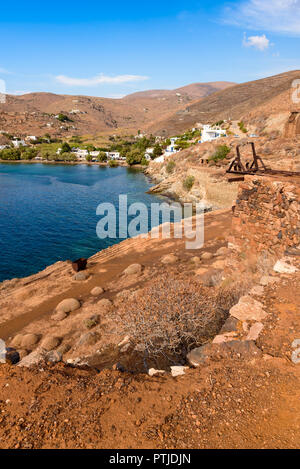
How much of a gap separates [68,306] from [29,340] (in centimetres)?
238

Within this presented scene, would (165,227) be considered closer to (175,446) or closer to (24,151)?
(175,446)

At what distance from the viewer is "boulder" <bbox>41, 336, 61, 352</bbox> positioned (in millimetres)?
9453

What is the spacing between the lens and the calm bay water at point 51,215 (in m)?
25.1

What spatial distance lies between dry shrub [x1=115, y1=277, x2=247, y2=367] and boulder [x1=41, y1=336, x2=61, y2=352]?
3.76 meters

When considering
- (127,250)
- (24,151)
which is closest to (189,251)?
(127,250)

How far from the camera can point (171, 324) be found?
650 cm

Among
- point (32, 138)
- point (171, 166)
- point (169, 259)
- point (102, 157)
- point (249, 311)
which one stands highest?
point (32, 138)

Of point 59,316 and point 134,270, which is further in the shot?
point 134,270

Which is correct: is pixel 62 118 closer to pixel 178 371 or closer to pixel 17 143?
pixel 17 143

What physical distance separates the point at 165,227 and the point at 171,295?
18.9 metres

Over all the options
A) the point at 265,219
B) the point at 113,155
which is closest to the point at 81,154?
the point at 113,155

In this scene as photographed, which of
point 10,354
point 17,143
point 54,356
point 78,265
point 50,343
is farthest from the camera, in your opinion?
point 17,143

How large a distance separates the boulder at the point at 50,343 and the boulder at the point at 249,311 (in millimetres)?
6629

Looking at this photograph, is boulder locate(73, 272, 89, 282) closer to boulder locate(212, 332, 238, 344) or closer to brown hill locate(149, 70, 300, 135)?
boulder locate(212, 332, 238, 344)
